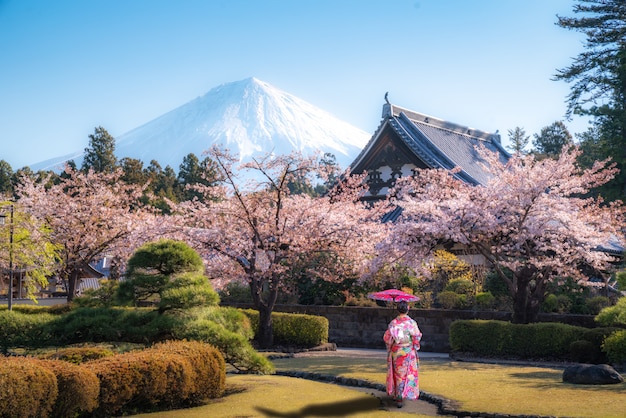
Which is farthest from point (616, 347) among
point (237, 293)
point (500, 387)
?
point (237, 293)

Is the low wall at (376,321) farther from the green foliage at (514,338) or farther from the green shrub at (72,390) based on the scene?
the green shrub at (72,390)

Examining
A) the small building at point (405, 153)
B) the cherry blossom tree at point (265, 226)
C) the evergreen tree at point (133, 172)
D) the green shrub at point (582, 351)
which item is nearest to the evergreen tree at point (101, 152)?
the evergreen tree at point (133, 172)

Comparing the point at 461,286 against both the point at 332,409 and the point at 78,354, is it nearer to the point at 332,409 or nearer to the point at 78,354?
the point at 332,409

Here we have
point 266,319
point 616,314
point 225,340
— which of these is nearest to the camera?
point 225,340

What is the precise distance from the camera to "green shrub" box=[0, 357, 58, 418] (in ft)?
30.3

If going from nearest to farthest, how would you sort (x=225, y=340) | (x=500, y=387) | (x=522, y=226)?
1. (x=225, y=340)
2. (x=500, y=387)
3. (x=522, y=226)

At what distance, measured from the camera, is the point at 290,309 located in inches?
1070

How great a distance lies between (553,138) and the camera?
62.7m

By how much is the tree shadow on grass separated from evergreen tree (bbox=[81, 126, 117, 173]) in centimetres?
Answer: 5068

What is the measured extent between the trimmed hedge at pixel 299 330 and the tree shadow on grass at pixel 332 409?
401 inches

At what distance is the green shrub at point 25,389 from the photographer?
9.25m

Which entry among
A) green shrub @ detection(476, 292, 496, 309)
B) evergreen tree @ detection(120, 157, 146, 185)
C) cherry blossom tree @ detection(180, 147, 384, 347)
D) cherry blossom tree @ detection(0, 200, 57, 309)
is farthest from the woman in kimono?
evergreen tree @ detection(120, 157, 146, 185)

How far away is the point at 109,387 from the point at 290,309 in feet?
55.1

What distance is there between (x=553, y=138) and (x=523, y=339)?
155ft
